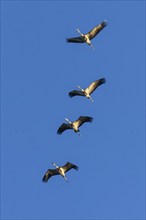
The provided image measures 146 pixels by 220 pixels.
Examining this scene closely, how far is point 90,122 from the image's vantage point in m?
112

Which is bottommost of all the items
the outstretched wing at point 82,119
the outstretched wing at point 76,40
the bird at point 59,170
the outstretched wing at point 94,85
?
the bird at point 59,170

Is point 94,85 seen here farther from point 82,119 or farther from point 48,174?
point 48,174

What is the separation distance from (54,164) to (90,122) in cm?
610

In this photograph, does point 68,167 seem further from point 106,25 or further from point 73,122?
point 106,25

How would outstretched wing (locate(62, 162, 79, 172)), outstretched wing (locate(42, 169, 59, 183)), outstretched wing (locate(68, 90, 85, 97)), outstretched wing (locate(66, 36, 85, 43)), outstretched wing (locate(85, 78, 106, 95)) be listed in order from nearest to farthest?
1. outstretched wing (locate(66, 36, 85, 43))
2. outstretched wing (locate(68, 90, 85, 97))
3. outstretched wing (locate(85, 78, 106, 95))
4. outstretched wing (locate(62, 162, 79, 172))
5. outstretched wing (locate(42, 169, 59, 183))

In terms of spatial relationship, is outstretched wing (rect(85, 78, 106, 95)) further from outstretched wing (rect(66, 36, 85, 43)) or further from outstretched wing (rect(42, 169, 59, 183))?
outstretched wing (rect(42, 169, 59, 183))

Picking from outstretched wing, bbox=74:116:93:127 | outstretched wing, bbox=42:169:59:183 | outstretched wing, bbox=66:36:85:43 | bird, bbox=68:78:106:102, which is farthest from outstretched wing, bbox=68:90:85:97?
outstretched wing, bbox=42:169:59:183

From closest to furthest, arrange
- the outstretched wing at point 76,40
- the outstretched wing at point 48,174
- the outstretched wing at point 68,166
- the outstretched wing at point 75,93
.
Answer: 1. the outstretched wing at point 76,40
2. the outstretched wing at point 75,93
3. the outstretched wing at point 68,166
4. the outstretched wing at point 48,174

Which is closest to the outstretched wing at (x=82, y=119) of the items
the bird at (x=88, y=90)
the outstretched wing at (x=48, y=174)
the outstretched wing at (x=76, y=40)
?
the bird at (x=88, y=90)

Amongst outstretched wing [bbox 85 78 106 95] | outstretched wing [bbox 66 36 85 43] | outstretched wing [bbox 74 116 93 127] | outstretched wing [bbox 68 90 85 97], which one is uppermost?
outstretched wing [bbox 66 36 85 43]

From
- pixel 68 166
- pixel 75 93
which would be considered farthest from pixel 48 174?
pixel 75 93

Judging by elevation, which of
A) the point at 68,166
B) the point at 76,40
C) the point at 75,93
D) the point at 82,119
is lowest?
the point at 68,166

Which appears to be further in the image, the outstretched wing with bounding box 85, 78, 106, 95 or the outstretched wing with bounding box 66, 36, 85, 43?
the outstretched wing with bounding box 85, 78, 106, 95

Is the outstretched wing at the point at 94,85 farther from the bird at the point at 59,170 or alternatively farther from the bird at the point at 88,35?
the bird at the point at 59,170
